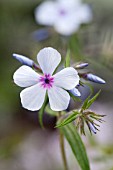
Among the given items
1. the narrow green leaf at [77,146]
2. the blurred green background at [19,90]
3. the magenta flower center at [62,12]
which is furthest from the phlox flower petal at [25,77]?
the magenta flower center at [62,12]

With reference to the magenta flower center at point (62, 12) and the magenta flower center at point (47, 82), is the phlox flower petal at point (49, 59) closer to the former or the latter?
the magenta flower center at point (47, 82)

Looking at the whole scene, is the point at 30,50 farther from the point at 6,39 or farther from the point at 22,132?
the point at 22,132

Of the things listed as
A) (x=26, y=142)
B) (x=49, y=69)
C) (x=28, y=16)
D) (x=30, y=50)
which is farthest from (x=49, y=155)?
(x=49, y=69)

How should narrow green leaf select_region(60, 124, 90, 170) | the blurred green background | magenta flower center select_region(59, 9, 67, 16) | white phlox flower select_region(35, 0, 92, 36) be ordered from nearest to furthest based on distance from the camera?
narrow green leaf select_region(60, 124, 90, 170) → the blurred green background → white phlox flower select_region(35, 0, 92, 36) → magenta flower center select_region(59, 9, 67, 16)

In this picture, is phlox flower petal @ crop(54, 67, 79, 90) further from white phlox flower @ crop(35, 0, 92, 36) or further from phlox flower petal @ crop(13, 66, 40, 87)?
white phlox flower @ crop(35, 0, 92, 36)

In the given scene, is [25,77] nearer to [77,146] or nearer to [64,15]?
[77,146]

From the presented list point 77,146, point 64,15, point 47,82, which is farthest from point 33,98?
point 64,15

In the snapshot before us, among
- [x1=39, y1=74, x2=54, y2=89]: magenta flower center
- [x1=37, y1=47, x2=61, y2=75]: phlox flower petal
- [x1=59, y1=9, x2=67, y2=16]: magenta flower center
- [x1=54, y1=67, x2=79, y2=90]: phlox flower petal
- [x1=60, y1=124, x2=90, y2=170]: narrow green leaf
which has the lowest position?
[x1=60, y1=124, x2=90, y2=170]: narrow green leaf

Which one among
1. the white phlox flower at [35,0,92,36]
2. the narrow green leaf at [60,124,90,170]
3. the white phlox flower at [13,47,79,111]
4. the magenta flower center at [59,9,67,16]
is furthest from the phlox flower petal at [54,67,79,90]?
the magenta flower center at [59,9,67,16]
